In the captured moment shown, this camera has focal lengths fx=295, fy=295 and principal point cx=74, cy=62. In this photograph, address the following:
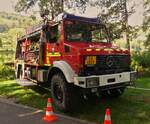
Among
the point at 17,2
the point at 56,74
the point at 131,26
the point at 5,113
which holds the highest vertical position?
the point at 17,2

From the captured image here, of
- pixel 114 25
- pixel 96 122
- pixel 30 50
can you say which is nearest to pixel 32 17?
pixel 114 25

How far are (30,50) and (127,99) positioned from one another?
14.3ft

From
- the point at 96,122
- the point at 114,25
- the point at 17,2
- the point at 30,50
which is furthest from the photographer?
the point at 17,2

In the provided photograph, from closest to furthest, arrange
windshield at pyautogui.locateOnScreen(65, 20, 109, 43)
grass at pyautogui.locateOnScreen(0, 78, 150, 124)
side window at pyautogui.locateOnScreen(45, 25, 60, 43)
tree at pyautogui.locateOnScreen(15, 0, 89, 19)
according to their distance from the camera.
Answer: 1. grass at pyautogui.locateOnScreen(0, 78, 150, 124)
2. windshield at pyautogui.locateOnScreen(65, 20, 109, 43)
3. side window at pyautogui.locateOnScreen(45, 25, 60, 43)
4. tree at pyautogui.locateOnScreen(15, 0, 89, 19)

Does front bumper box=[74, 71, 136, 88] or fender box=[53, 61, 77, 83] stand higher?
fender box=[53, 61, 77, 83]

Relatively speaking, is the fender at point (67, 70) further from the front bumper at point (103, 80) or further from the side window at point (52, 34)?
the side window at point (52, 34)

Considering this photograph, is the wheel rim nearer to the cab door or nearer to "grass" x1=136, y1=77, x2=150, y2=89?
the cab door

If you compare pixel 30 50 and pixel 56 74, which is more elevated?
pixel 30 50

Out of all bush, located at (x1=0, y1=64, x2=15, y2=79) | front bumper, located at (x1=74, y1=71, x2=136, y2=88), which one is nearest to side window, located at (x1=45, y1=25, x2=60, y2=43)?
front bumper, located at (x1=74, y1=71, x2=136, y2=88)

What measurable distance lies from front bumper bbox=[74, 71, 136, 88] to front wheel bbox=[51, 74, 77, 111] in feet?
1.62

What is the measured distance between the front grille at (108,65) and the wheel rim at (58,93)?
0.95m

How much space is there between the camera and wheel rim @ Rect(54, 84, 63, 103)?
330 inches

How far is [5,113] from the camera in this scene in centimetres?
860

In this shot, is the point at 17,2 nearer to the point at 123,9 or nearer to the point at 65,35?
the point at 123,9
